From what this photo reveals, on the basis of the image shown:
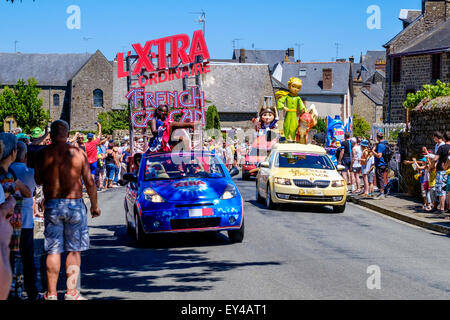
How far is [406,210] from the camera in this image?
1597cm

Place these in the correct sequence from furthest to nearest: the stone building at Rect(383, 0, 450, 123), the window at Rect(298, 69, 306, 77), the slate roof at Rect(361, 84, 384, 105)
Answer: the slate roof at Rect(361, 84, 384, 105), the window at Rect(298, 69, 306, 77), the stone building at Rect(383, 0, 450, 123)

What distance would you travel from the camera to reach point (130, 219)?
11.7 metres

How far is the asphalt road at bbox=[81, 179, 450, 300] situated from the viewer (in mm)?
7266

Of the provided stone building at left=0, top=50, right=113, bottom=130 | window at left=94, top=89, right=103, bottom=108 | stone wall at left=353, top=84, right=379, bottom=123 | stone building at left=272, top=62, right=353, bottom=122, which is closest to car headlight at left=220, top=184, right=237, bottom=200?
stone building at left=0, top=50, right=113, bottom=130

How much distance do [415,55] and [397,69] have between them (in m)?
2.41

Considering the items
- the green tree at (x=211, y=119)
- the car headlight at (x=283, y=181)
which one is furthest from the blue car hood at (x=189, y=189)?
the green tree at (x=211, y=119)

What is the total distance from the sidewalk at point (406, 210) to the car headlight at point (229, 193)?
15.3 ft

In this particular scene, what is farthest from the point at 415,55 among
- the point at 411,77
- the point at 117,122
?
the point at 117,122

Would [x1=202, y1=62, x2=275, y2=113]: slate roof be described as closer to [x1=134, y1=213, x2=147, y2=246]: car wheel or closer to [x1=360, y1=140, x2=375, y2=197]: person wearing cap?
[x1=360, y1=140, x2=375, y2=197]: person wearing cap

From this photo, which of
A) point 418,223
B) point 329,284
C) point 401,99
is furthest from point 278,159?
point 401,99

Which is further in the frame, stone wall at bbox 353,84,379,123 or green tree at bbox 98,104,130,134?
stone wall at bbox 353,84,379,123

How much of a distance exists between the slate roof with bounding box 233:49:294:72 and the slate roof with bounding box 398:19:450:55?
5995 centimetres

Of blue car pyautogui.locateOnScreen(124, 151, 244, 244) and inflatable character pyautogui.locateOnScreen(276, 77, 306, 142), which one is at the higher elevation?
inflatable character pyautogui.locateOnScreen(276, 77, 306, 142)
